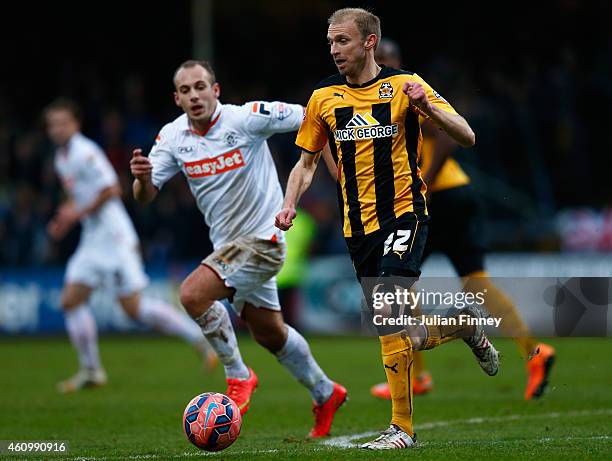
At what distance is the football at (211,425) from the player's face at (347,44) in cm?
205

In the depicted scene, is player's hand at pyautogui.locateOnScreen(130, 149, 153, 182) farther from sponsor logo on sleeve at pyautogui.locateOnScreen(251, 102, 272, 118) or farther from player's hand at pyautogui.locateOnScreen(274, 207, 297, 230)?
player's hand at pyautogui.locateOnScreen(274, 207, 297, 230)

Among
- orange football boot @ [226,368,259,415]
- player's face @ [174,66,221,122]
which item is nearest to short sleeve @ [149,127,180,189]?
player's face @ [174,66,221,122]

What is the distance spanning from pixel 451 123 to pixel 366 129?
1.84 ft

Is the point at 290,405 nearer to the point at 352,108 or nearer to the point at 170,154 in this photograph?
the point at 170,154

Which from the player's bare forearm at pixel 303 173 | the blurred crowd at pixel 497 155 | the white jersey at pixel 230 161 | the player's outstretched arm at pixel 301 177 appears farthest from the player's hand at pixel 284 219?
the blurred crowd at pixel 497 155

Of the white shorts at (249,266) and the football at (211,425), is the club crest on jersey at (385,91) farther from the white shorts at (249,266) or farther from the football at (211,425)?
the football at (211,425)

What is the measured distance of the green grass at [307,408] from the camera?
6020 millimetres

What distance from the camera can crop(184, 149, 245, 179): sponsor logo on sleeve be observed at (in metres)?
7.15

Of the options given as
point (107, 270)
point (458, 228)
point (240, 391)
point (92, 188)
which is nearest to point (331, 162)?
point (240, 391)

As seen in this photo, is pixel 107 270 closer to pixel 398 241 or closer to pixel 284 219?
pixel 284 219

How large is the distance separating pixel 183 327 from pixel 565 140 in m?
8.21

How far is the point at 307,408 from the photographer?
8.76 m

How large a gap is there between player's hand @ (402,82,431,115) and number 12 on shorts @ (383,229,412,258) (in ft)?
2.41

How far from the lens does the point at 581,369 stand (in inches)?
438
